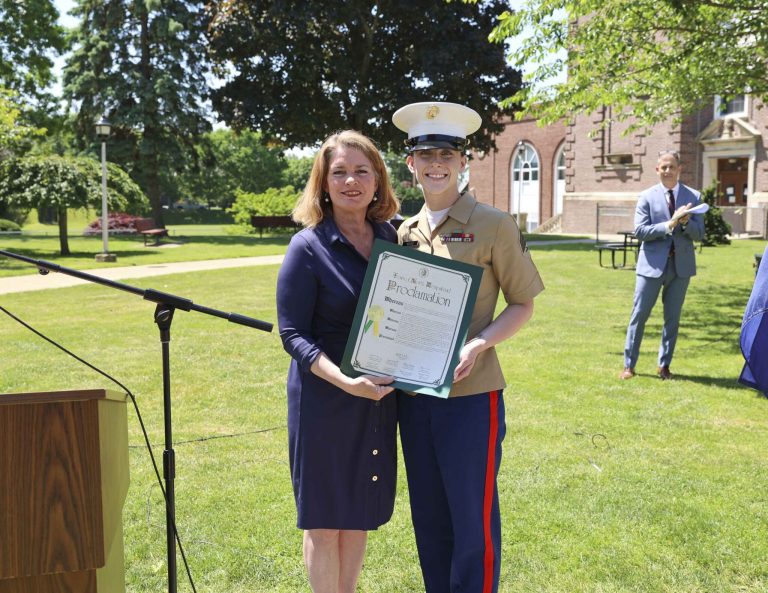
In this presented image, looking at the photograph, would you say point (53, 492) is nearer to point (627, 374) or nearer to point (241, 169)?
point (627, 374)

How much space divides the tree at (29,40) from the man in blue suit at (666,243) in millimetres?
34944

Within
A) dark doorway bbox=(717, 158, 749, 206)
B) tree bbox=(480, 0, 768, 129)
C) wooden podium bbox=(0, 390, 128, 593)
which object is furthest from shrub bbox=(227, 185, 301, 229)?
wooden podium bbox=(0, 390, 128, 593)

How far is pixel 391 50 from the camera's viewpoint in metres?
29.4

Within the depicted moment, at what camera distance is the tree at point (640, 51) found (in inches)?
404

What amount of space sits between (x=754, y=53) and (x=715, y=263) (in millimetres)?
9670

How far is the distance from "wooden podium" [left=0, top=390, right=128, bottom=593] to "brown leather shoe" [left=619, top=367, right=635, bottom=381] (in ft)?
20.9

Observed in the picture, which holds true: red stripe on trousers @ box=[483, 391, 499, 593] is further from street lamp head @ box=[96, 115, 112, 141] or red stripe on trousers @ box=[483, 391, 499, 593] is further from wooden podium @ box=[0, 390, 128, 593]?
street lamp head @ box=[96, 115, 112, 141]

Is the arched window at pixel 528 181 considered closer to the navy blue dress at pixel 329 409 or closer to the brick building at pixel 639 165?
the brick building at pixel 639 165

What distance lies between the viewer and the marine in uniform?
2756 millimetres

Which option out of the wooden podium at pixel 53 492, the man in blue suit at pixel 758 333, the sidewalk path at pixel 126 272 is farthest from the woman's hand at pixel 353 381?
the sidewalk path at pixel 126 272

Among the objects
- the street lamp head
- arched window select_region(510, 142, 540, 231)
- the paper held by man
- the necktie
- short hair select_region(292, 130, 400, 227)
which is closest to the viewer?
short hair select_region(292, 130, 400, 227)

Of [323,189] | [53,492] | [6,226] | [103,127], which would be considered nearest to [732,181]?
[103,127]

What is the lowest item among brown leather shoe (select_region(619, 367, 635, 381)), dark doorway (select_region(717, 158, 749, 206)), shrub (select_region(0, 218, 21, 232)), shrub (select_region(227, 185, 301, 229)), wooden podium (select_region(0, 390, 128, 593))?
brown leather shoe (select_region(619, 367, 635, 381))

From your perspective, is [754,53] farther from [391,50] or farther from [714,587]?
[391,50]
